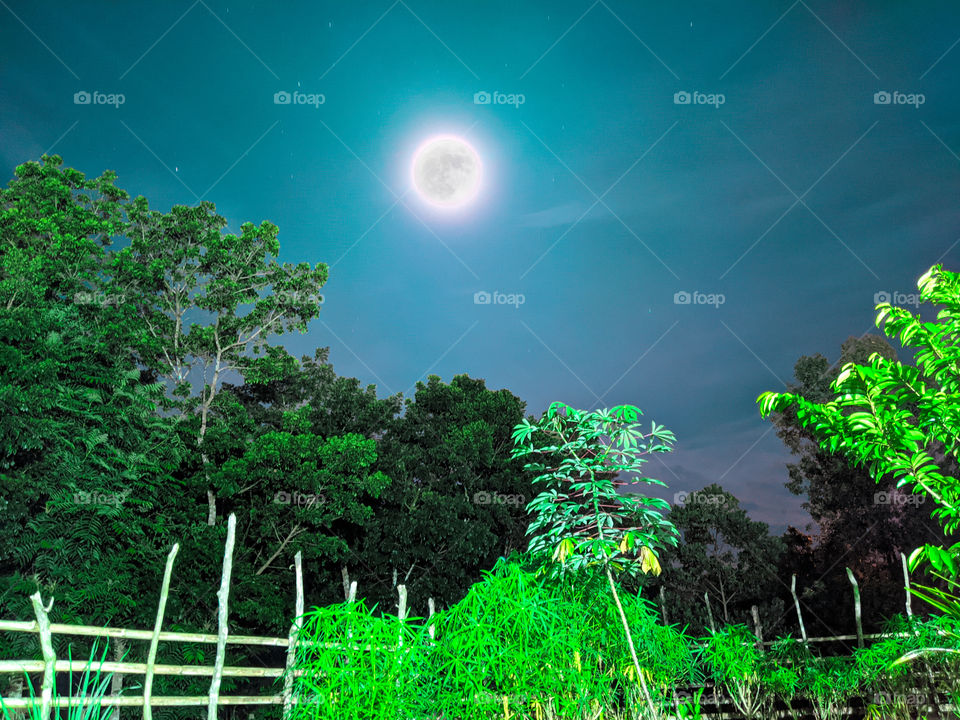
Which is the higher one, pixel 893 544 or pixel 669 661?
pixel 893 544

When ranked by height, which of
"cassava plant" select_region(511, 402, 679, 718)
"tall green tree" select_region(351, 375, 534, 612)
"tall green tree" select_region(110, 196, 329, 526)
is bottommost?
"cassava plant" select_region(511, 402, 679, 718)

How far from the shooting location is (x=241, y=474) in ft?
36.8

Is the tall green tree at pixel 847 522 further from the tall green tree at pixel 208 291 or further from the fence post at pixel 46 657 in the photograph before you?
the fence post at pixel 46 657

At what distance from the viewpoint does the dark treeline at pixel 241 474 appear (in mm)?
9039

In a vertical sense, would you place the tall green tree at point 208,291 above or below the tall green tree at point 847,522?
above

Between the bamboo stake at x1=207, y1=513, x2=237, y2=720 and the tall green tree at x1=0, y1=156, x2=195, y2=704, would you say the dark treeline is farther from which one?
the bamboo stake at x1=207, y1=513, x2=237, y2=720

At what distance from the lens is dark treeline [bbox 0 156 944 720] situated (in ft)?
29.7

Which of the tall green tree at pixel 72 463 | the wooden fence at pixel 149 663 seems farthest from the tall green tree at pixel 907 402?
the tall green tree at pixel 72 463

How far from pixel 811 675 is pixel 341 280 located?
51.3 feet

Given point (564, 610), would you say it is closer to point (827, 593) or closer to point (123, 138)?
point (827, 593)

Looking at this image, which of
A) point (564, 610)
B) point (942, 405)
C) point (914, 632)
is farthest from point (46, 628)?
point (914, 632)

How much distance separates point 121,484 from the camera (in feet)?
31.7

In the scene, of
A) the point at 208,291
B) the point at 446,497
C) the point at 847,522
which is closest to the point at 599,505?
the point at 446,497

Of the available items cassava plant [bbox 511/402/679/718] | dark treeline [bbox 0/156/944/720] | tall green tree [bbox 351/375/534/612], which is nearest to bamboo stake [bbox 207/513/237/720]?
cassava plant [bbox 511/402/679/718]
